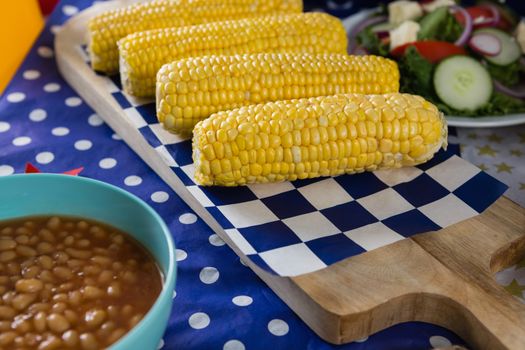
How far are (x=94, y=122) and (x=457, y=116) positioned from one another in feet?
4.05

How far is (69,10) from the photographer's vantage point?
297 cm

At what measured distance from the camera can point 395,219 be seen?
1802 mm

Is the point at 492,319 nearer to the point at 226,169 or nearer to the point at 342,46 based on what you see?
the point at 226,169

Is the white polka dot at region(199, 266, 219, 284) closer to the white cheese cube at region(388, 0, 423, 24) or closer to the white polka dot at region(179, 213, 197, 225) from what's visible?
the white polka dot at region(179, 213, 197, 225)

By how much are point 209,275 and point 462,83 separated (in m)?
1.21

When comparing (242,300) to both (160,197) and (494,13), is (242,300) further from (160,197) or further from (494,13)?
(494,13)

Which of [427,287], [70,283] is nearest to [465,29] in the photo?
[427,287]

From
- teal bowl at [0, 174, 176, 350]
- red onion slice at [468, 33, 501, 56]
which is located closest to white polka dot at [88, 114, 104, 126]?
teal bowl at [0, 174, 176, 350]

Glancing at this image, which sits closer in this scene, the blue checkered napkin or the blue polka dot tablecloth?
the blue polka dot tablecloth

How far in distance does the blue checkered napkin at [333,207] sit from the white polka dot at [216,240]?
80 millimetres

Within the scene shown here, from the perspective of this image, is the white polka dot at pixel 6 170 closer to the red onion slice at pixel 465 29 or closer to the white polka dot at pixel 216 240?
the white polka dot at pixel 216 240

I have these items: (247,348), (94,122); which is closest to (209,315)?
(247,348)

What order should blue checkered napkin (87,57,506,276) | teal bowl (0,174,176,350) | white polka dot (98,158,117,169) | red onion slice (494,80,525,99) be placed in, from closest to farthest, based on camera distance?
1. teal bowl (0,174,176,350)
2. blue checkered napkin (87,57,506,276)
3. white polka dot (98,158,117,169)
4. red onion slice (494,80,525,99)

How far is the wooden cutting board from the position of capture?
1508 millimetres
